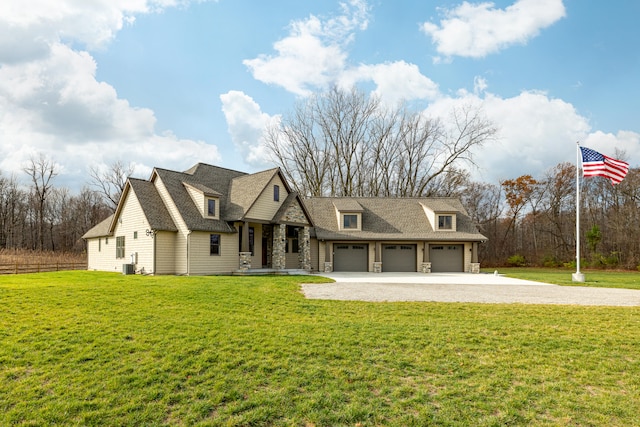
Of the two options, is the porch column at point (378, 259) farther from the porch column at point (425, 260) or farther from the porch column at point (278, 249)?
the porch column at point (278, 249)

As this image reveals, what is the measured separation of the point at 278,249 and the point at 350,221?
6.81 meters

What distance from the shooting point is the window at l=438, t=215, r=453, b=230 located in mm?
27547

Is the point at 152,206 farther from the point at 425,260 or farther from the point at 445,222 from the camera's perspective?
the point at 445,222

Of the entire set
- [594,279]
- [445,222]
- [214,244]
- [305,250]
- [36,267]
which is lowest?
[594,279]

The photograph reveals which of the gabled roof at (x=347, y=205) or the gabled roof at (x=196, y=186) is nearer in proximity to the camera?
the gabled roof at (x=196, y=186)

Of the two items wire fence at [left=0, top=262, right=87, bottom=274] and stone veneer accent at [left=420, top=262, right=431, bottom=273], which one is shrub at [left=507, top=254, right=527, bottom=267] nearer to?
stone veneer accent at [left=420, top=262, right=431, bottom=273]

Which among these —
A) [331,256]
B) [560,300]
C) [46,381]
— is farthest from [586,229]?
[46,381]

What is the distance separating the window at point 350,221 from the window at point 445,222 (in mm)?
6197

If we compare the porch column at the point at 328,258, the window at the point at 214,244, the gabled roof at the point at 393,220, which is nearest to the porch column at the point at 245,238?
the window at the point at 214,244

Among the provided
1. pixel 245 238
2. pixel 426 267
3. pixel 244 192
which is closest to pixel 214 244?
pixel 245 238

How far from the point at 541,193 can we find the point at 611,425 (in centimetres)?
4089

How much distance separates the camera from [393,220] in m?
28.3

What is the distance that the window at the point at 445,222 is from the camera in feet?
90.4

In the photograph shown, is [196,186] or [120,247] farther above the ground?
[196,186]
